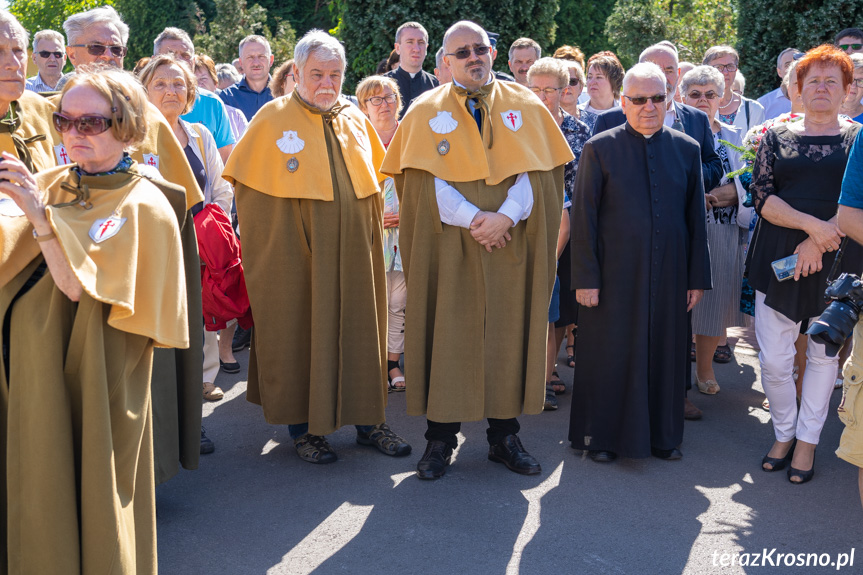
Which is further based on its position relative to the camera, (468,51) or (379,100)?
(379,100)

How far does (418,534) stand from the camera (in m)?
4.40

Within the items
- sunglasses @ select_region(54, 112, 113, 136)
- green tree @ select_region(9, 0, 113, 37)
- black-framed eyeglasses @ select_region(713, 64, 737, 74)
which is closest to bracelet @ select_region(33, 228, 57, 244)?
sunglasses @ select_region(54, 112, 113, 136)

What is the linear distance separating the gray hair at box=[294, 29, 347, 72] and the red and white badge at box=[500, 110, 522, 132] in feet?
3.09

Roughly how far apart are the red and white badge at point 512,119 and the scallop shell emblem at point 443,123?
28 cm


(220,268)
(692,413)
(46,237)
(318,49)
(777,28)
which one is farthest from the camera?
(777,28)

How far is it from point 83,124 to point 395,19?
11.2m

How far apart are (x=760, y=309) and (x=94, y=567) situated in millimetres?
3873

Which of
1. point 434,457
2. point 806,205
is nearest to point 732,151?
point 806,205

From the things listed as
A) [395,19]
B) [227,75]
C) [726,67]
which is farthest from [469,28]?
[395,19]

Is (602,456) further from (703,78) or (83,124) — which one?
(83,124)

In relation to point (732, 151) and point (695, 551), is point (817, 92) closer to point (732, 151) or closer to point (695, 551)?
point (732, 151)

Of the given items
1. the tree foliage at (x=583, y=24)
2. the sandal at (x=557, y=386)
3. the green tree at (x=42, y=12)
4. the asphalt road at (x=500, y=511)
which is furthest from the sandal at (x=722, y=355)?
the green tree at (x=42, y=12)

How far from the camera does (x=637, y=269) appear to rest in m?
5.28

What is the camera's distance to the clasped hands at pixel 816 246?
→ 16.4 feet
